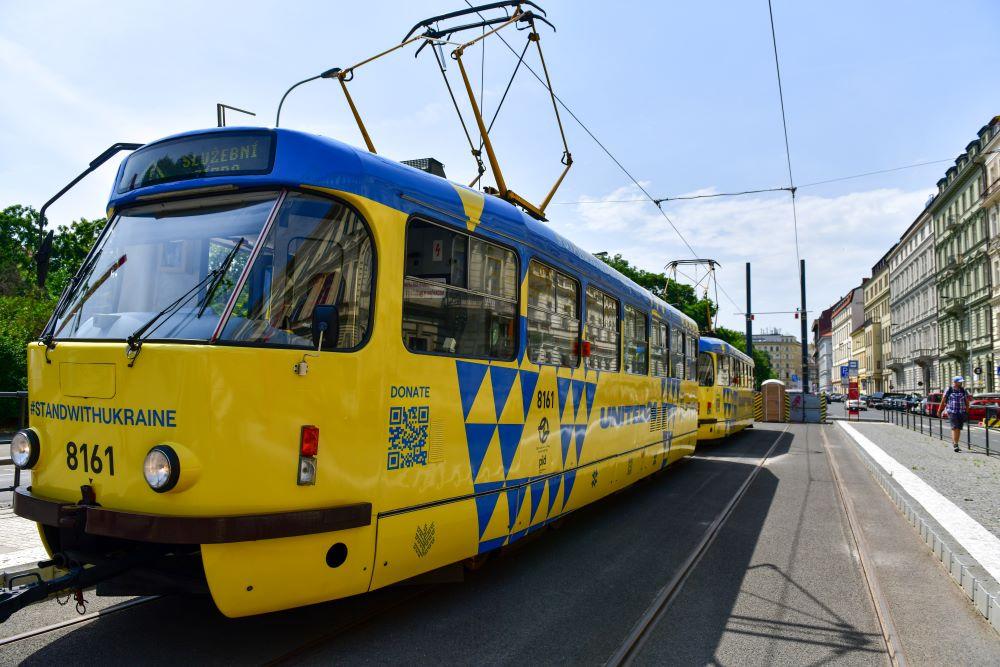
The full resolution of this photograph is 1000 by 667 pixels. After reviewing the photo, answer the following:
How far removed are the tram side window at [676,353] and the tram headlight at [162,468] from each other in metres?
9.23

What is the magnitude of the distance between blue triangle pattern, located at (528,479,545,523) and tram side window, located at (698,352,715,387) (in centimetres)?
971

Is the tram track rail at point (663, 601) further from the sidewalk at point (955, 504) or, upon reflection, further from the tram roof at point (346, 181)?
the tram roof at point (346, 181)

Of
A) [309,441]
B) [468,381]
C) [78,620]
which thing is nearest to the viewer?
[309,441]

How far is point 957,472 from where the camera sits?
12.7 meters

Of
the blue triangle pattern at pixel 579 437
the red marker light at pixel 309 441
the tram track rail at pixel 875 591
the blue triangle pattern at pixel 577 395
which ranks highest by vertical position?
the blue triangle pattern at pixel 577 395

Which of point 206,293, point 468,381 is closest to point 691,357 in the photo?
point 468,381

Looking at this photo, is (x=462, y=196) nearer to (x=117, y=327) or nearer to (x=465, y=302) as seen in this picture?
(x=465, y=302)

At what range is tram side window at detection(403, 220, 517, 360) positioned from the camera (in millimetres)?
4621

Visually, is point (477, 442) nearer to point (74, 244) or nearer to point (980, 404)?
point (980, 404)

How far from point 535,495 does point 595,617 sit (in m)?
1.26

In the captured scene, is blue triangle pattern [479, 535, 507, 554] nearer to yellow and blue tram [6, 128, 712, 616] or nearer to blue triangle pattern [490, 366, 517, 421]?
yellow and blue tram [6, 128, 712, 616]

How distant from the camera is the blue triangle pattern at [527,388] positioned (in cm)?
582

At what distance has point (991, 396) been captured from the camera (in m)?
32.4

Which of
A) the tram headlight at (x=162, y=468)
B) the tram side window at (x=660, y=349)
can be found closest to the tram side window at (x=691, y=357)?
the tram side window at (x=660, y=349)
